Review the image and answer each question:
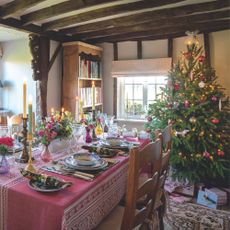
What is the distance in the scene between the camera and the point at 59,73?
3.93m

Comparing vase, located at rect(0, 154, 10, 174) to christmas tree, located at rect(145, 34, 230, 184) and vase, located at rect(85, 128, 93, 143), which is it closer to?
vase, located at rect(85, 128, 93, 143)

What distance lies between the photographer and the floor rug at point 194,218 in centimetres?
225

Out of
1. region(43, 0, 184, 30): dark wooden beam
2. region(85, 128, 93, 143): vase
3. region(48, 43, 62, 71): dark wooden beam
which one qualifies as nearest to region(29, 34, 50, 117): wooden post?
region(48, 43, 62, 71): dark wooden beam

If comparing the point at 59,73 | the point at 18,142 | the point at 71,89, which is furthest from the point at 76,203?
the point at 59,73

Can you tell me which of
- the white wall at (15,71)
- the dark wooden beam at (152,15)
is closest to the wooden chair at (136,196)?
the dark wooden beam at (152,15)

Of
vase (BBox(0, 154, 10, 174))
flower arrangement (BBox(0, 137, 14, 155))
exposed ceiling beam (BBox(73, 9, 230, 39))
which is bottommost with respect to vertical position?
vase (BBox(0, 154, 10, 174))

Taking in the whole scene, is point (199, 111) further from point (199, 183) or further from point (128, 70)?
point (128, 70)

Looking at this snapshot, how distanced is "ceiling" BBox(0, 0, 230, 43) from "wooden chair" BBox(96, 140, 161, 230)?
168 cm

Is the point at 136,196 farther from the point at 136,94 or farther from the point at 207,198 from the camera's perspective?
the point at 136,94

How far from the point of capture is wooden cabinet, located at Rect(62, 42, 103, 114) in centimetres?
371

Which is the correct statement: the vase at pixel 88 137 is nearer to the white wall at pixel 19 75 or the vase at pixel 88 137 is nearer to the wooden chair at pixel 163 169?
the wooden chair at pixel 163 169

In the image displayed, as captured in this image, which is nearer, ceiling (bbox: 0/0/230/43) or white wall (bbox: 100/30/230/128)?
ceiling (bbox: 0/0/230/43)

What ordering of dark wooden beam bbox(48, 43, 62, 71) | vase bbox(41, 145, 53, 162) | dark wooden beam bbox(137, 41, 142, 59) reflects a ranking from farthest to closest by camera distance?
dark wooden beam bbox(137, 41, 142, 59) → dark wooden beam bbox(48, 43, 62, 71) → vase bbox(41, 145, 53, 162)

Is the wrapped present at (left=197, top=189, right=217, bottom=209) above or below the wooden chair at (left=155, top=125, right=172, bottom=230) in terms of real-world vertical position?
below
